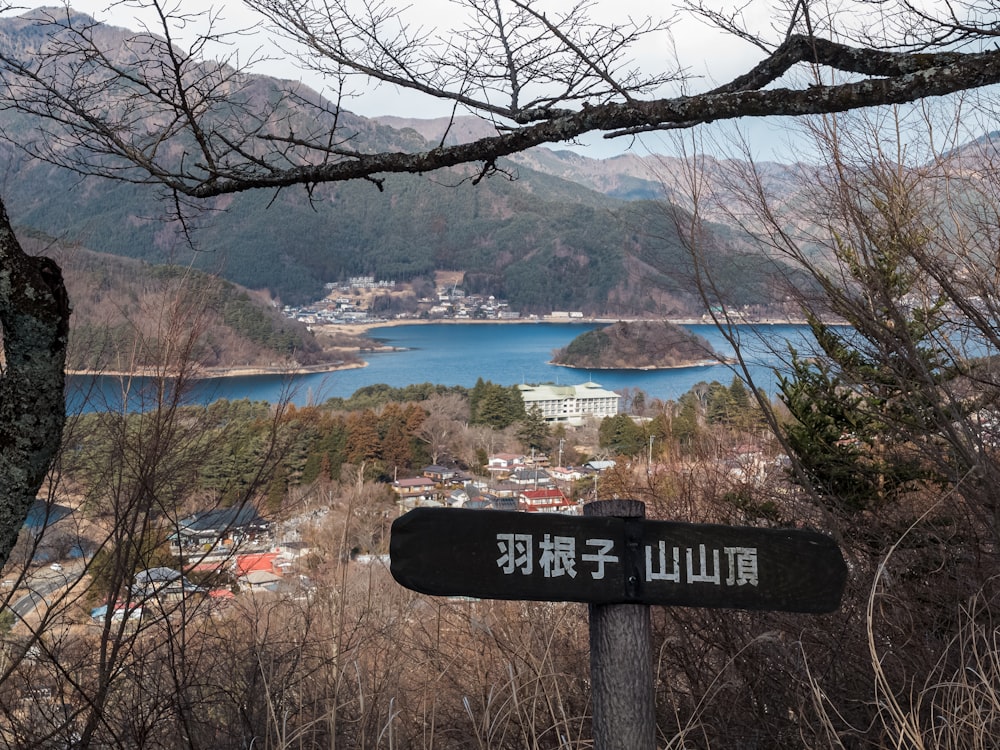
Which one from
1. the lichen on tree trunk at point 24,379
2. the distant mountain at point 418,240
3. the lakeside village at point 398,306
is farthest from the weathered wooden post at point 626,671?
the lakeside village at point 398,306

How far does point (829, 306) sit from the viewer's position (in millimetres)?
2916

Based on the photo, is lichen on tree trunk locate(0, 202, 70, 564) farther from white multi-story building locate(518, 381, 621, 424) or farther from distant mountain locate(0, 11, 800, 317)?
distant mountain locate(0, 11, 800, 317)

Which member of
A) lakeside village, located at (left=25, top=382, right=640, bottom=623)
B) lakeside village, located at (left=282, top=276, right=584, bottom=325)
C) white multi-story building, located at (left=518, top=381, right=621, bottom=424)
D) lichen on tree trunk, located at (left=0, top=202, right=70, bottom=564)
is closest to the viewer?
lichen on tree trunk, located at (left=0, top=202, right=70, bottom=564)

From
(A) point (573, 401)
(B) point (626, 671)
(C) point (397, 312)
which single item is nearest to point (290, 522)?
(B) point (626, 671)

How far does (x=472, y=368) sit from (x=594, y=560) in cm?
4711

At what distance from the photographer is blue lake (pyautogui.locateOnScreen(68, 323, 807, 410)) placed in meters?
2.98

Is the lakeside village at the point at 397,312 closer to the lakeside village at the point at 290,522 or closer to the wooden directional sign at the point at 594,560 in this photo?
the lakeside village at the point at 290,522

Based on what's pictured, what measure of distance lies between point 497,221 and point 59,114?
87.6m

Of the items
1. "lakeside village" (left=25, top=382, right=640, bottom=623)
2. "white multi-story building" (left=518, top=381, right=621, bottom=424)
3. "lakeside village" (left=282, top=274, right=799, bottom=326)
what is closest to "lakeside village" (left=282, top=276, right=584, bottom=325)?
"lakeside village" (left=282, top=274, right=799, bottom=326)

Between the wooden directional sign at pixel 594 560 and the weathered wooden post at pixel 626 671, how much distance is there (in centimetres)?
2

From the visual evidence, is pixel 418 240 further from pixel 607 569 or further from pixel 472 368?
pixel 607 569

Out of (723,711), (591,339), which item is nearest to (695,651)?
(723,711)

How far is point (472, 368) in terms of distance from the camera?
48.2 metres

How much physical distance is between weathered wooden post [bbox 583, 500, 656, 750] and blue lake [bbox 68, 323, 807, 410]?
178cm
